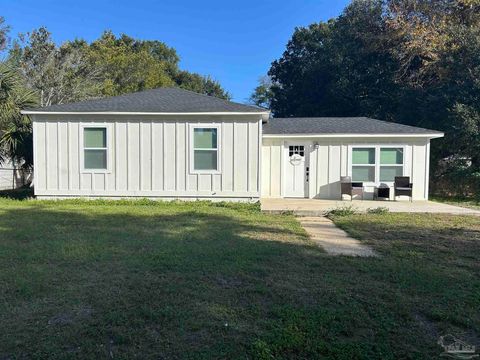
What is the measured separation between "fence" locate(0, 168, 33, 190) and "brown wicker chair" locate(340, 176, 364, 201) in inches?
504

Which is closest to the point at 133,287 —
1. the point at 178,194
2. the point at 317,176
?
the point at 178,194

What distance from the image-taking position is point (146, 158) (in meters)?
11.8

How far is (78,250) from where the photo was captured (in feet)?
18.5

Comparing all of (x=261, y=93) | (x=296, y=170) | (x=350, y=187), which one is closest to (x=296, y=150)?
(x=296, y=170)

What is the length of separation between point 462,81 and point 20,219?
17.1 metres

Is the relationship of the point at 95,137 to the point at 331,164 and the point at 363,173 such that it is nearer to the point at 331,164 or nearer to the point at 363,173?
the point at 331,164

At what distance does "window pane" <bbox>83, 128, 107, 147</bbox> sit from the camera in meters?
11.8

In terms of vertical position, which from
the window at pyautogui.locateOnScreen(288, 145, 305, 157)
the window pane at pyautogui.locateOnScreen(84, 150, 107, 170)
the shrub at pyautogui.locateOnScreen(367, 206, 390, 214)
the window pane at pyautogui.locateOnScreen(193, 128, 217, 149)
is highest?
the window pane at pyautogui.locateOnScreen(193, 128, 217, 149)

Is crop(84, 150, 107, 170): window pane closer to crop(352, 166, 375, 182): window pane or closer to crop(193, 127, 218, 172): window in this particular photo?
crop(193, 127, 218, 172): window

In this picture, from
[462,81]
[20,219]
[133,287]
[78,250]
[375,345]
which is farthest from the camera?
[462,81]

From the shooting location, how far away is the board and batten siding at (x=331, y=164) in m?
12.9

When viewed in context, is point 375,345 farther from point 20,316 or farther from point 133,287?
point 20,316

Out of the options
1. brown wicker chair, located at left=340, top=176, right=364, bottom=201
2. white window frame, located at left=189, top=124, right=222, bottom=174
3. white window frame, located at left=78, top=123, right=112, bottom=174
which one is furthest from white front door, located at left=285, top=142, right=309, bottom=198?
white window frame, located at left=78, top=123, right=112, bottom=174

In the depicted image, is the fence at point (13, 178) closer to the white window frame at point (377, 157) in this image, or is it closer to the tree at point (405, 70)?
the white window frame at point (377, 157)
